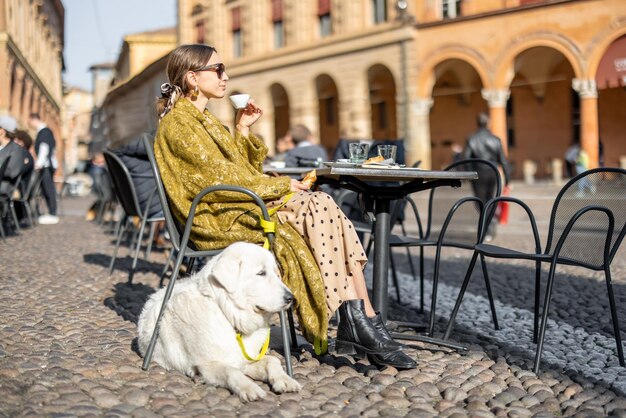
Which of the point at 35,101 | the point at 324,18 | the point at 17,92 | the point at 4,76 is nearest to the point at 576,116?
the point at 324,18

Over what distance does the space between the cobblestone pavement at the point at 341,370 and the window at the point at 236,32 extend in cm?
3165

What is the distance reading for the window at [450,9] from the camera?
27106 millimetres

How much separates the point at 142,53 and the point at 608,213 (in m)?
52.6

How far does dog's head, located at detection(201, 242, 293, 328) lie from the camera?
3076mm

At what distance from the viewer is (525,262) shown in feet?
25.8

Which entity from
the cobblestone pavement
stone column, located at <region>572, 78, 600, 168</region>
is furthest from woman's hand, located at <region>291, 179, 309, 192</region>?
stone column, located at <region>572, 78, 600, 168</region>

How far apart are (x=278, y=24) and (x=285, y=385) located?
32.6 m

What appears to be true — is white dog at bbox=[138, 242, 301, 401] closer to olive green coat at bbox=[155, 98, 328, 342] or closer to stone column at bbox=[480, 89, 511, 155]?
olive green coat at bbox=[155, 98, 328, 342]

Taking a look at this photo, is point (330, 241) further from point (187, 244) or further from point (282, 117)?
point (282, 117)

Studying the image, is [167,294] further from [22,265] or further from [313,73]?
[313,73]

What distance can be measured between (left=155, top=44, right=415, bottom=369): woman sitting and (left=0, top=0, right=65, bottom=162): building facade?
26422 mm

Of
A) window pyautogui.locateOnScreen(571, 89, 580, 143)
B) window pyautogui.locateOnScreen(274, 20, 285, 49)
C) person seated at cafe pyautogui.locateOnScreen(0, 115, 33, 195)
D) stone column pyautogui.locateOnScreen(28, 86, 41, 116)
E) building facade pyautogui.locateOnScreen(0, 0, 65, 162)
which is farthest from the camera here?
stone column pyautogui.locateOnScreen(28, 86, 41, 116)

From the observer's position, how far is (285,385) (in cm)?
317

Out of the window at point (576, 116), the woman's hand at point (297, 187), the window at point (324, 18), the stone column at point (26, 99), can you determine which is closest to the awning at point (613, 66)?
the window at point (576, 116)
